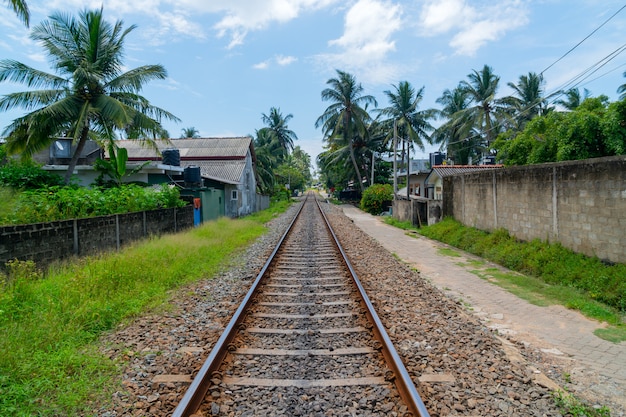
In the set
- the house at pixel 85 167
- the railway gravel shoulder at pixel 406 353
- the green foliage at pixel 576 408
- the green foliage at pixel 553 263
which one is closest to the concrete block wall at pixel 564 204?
the green foliage at pixel 553 263

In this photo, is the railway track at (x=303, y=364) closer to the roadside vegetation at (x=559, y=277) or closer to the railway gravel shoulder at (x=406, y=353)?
the railway gravel shoulder at (x=406, y=353)

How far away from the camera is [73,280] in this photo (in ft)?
20.3

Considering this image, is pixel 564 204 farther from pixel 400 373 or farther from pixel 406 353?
pixel 400 373

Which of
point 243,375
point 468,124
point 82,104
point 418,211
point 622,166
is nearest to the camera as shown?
point 243,375

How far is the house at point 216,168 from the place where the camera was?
63.2 feet

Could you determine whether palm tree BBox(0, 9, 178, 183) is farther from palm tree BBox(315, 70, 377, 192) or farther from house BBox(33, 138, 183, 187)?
palm tree BBox(315, 70, 377, 192)

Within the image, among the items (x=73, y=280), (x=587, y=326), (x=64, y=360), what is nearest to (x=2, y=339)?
(x=64, y=360)

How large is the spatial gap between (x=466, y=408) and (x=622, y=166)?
6.10 metres

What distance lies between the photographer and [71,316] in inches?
195

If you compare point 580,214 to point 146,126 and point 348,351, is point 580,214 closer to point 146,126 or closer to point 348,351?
point 348,351

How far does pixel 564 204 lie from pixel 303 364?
24.2 ft

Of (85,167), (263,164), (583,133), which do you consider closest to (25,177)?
(85,167)

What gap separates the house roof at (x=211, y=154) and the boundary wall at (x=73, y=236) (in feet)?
47.9

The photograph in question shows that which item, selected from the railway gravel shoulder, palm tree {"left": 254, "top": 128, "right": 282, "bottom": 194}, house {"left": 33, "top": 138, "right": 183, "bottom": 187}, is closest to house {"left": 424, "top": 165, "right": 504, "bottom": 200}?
house {"left": 33, "top": 138, "right": 183, "bottom": 187}
